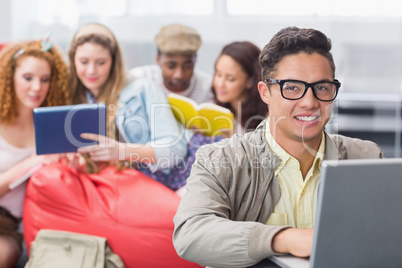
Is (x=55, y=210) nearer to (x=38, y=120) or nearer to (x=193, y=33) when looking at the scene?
(x=38, y=120)

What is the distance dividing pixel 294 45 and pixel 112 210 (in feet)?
3.38

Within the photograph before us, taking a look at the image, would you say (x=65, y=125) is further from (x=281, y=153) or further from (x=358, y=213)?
(x=358, y=213)

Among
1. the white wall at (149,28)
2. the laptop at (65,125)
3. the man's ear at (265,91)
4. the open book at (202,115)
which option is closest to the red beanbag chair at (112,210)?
the laptop at (65,125)

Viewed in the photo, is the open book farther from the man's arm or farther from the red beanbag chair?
the man's arm

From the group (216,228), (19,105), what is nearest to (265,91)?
(216,228)

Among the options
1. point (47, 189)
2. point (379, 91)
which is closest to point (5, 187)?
point (47, 189)

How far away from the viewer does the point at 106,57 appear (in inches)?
82.1

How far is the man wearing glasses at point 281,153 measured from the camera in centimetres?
130

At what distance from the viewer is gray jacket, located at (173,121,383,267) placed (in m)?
1.11

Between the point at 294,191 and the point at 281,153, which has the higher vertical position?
the point at 281,153

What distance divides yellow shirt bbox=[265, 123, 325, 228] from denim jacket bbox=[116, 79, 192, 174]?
0.71 m

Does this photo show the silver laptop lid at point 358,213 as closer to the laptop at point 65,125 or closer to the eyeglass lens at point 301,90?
the eyeglass lens at point 301,90

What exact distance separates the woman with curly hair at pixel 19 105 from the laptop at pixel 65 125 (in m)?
0.16

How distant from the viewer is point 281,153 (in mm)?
1375
